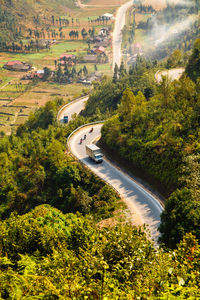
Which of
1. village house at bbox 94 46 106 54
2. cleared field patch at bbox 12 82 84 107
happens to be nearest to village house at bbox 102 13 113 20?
village house at bbox 94 46 106 54

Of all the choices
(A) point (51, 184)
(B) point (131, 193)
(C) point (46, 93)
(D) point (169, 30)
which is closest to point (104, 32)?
(D) point (169, 30)

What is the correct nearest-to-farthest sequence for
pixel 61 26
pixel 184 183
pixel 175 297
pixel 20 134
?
pixel 175 297, pixel 184 183, pixel 20 134, pixel 61 26

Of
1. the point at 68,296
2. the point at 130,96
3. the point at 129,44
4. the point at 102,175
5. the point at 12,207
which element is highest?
the point at 129,44

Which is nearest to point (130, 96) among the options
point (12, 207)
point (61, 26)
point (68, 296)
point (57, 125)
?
point (12, 207)

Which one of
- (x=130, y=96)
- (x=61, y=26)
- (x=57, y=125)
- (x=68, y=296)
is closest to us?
(x=68, y=296)

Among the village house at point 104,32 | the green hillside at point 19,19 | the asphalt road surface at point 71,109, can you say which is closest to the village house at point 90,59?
the village house at point 104,32

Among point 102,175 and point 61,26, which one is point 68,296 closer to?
point 102,175

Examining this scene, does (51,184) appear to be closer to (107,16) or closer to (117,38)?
(117,38)

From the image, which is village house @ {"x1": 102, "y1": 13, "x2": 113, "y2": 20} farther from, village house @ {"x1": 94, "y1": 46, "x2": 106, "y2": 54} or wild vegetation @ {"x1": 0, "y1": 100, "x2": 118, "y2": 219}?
wild vegetation @ {"x1": 0, "y1": 100, "x2": 118, "y2": 219}
